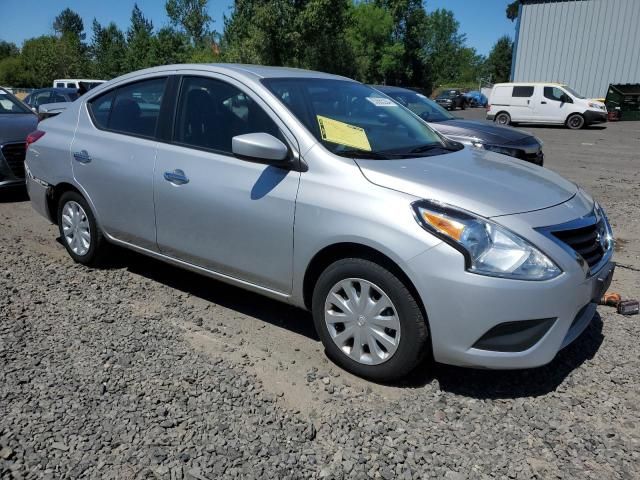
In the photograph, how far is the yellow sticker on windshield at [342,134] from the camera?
3.28 meters

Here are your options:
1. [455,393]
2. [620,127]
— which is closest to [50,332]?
[455,393]

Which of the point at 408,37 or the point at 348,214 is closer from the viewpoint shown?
the point at 348,214

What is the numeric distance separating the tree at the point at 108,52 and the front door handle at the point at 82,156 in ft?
206

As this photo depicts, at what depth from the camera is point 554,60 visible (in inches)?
Answer: 1305

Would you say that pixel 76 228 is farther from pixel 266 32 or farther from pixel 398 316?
pixel 266 32

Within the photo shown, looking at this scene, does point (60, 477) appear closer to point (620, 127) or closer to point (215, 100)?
point (215, 100)

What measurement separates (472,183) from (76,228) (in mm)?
3408

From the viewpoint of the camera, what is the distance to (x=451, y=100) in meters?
41.3

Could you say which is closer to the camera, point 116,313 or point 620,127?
point 116,313

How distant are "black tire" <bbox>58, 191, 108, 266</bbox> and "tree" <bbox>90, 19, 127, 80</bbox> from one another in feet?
205

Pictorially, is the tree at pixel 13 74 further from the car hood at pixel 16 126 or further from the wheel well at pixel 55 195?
the wheel well at pixel 55 195

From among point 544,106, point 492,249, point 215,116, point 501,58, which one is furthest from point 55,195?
point 501,58

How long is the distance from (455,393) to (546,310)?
70cm

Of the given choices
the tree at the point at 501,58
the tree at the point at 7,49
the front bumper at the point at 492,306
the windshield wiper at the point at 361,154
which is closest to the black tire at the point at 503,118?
the windshield wiper at the point at 361,154
